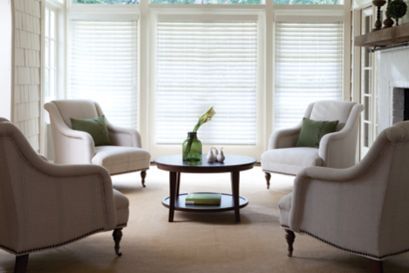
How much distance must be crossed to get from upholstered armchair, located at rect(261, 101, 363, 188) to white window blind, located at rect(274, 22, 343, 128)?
1.55 meters

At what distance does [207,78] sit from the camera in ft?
27.7

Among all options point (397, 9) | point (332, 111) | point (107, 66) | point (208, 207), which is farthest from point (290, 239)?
point (107, 66)

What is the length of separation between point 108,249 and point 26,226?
798 mm

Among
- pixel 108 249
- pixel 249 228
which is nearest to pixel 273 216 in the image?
pixel 249 228

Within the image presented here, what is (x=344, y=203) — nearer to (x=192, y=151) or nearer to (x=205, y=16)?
(x=192, y=151)

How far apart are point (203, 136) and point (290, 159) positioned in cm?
263

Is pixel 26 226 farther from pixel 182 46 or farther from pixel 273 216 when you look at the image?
pixel 182 46

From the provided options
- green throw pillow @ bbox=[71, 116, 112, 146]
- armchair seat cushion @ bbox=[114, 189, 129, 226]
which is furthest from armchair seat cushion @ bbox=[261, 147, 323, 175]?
armchair seat cushion @ bbox=[114, 189, 129, 226]

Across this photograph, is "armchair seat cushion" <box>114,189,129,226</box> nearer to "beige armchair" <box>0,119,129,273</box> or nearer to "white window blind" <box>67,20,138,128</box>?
"beige armchair" <box>0,119,129,273</box>

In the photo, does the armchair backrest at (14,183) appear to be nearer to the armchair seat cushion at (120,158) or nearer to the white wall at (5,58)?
the armchair seat cushion at (120,158)

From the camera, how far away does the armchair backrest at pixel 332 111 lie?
6469 millimetres

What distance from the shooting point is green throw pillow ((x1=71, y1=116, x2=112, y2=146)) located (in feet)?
21.2

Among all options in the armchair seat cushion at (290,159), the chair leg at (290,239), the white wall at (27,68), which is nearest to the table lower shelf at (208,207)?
the armchair seat cushion at (290,159)

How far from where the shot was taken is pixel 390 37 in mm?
6004
